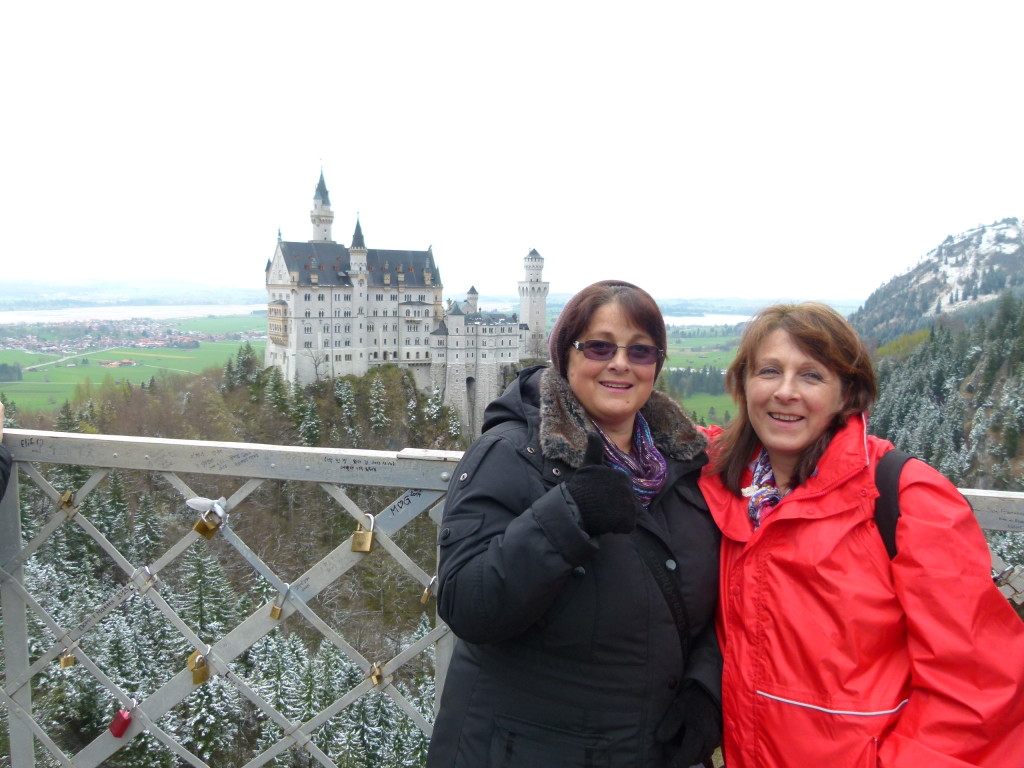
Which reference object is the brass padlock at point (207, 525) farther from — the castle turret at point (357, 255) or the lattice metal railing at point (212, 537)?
the castle turret at point (357, 255)

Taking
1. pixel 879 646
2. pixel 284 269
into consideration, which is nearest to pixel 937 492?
pixel 879 646

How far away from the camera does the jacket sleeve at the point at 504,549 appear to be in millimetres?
1530

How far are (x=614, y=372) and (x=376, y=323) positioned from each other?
4355 centimetres

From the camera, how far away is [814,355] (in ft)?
6.30

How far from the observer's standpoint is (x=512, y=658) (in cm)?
172

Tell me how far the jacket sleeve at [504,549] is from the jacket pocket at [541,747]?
30 cm

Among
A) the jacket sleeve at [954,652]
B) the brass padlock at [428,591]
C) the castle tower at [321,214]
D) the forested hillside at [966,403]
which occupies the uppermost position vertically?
the castle tower at [321,214]

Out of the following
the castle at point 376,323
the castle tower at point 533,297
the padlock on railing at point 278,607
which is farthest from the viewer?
the castle tower at point 533,297

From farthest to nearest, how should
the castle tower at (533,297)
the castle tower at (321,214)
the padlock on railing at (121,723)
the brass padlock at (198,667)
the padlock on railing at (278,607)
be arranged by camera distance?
the castle tower at (533,297) → the castle tower at (321,214) → the padlock on railing at (121,723) → the brass padlock at (198,667) → the padlock on railing at (278,607)

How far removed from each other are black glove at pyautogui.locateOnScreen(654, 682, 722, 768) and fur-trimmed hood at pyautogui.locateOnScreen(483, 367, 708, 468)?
70 centimetres

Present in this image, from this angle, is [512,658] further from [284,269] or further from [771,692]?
[284,269]

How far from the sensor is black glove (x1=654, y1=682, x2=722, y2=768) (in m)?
1.77

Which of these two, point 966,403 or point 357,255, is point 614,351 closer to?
point 357,255

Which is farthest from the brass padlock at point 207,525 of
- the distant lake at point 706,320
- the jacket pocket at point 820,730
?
the jacket pocket at point 820,730
